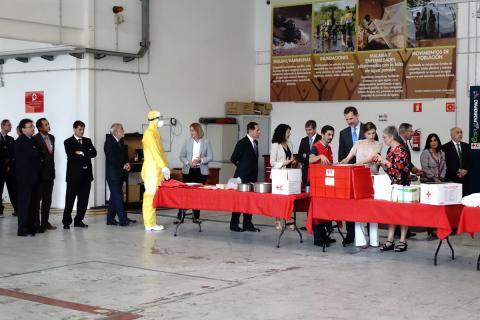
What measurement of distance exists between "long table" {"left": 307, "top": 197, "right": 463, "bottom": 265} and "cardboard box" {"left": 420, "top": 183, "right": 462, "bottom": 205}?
5cm

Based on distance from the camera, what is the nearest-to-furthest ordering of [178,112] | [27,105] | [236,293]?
1. [236,293]
2. [27,105]
3. [178,112]

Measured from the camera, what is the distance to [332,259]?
7.70 metres

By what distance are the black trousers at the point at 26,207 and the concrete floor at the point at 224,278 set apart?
18 cm

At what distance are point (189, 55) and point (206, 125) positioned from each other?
1392 mm

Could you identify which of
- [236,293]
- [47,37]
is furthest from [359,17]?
[236,293]

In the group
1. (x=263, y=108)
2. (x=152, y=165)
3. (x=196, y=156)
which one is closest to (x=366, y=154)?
(x=152, y=165)

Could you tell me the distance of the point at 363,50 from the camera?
45.4 feet

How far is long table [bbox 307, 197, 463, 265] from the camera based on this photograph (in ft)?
23.2

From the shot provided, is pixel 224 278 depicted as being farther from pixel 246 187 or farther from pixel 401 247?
pixel 401 247

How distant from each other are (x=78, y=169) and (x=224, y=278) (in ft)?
12.9

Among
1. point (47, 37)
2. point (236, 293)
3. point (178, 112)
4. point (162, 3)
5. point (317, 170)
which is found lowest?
point (236, 293)

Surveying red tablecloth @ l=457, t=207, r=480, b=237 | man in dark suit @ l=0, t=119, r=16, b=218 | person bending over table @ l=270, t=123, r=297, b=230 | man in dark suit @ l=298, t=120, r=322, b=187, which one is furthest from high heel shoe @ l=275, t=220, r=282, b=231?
man in dark suit @ l=0, t=119, r=16, b=218

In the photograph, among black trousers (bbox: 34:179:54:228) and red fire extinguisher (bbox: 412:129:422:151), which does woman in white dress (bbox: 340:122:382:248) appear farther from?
red fire extinguisher (bbox: 412:129:422:151)

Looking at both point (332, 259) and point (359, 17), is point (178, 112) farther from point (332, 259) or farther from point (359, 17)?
point (332, 259)
